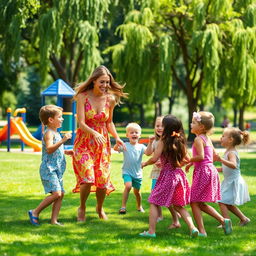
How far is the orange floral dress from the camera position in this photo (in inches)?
257

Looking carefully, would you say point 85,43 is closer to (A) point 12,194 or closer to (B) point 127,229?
(A) point 12,194

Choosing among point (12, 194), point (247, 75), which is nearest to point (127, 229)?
point (12, 194)

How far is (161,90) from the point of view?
888 inches

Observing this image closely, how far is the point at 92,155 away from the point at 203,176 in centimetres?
141

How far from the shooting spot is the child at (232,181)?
261 inches

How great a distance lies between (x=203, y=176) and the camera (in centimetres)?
613

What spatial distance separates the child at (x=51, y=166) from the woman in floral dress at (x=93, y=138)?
23cm

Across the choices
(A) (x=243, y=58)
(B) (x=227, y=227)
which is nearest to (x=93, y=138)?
(B) (x=227, y=227)

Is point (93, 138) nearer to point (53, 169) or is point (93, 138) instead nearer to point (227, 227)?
point (53, 169)

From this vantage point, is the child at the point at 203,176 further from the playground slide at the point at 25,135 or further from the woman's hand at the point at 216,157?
the playground slide at the point at 25,135

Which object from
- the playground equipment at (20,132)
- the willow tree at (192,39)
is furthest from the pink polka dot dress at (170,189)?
the willow tree at (192,39)

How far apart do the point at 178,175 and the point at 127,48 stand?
17.5m

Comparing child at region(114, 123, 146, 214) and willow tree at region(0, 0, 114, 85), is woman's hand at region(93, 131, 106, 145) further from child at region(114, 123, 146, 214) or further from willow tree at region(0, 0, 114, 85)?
willow tree at region(0, 0, 114, 85)

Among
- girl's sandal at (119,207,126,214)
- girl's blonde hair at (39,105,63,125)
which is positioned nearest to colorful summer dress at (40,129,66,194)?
girl's blonde hair at (39,105,63,125)
